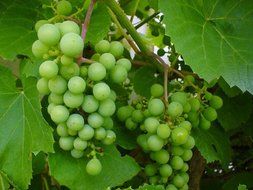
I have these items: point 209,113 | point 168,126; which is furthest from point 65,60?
point 209,113

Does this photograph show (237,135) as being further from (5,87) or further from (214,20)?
(5,87)

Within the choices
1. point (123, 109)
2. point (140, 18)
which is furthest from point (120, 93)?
point (140, 18)

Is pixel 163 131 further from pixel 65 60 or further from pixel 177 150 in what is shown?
pixel 65 60

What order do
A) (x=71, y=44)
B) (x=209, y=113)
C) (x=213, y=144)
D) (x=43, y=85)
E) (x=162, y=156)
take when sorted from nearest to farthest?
(x=71, y=44), (x=43, y=85), (x=162, y=156), (x=209, y=113), (x=213, y=144)

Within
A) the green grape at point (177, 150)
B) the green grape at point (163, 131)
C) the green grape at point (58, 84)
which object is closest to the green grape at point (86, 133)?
the green grape at point (58, 84)

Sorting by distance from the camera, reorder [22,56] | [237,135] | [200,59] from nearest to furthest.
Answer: [200,59] < [22,56] < [237,135]

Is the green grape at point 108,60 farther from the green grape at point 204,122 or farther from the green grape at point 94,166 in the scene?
the green grape at point 204,122

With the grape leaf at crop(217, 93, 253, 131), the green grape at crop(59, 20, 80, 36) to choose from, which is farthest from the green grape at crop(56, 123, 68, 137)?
the grape leaf at crop(217, 93, 253, 131)
